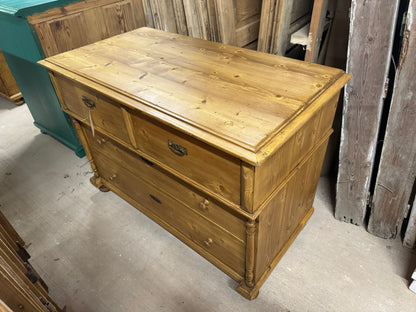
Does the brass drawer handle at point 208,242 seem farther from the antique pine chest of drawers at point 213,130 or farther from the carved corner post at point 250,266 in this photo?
the carved corner post at point 250,266

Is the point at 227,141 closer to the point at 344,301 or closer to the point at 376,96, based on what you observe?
the point at 376,96

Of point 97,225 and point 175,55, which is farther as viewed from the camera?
point 97,225

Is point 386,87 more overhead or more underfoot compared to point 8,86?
more overhead

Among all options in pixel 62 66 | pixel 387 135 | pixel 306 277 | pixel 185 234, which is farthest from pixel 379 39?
pixel 62 66

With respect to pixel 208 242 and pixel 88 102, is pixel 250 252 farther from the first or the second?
pixel 88 102

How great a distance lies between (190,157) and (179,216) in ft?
1.55

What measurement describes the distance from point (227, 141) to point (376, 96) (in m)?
0.77

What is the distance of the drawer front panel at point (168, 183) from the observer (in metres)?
1.14

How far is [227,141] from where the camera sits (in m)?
0.85

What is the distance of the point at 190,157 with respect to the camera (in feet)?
3.38

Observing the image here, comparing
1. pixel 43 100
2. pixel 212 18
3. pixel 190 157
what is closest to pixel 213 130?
pixel 190 157

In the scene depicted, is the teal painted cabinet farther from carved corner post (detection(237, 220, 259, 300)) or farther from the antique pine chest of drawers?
carved corner post (detection(237, 220, 259, 300))

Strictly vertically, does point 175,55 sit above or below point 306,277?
above

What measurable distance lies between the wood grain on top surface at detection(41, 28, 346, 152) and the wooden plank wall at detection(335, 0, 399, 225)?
6.3 inches
